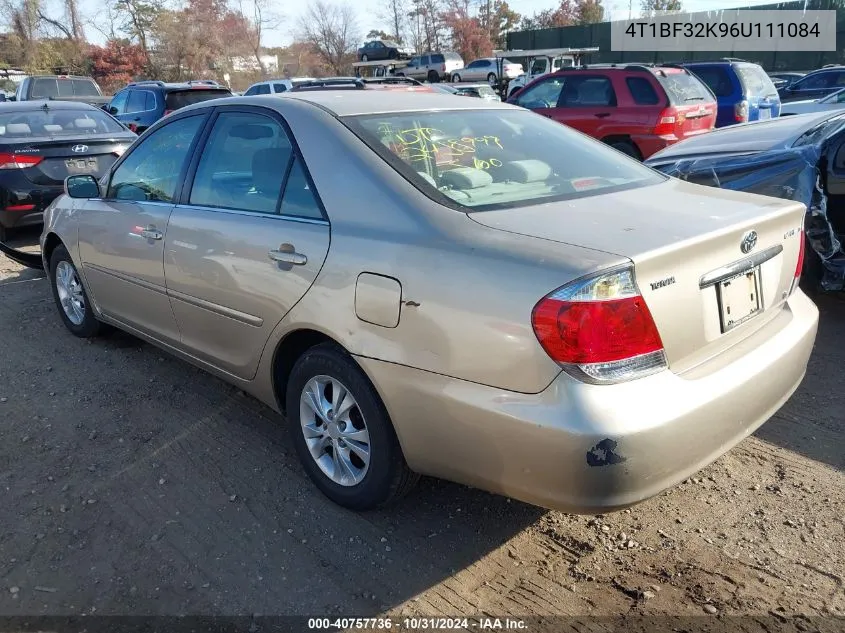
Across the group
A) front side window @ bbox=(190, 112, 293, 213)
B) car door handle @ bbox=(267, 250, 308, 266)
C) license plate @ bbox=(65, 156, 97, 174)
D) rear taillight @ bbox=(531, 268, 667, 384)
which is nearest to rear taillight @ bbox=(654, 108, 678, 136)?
license plate @ bbox=(65, 156, 97, 174)

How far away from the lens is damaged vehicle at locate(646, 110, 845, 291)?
4648 millimetres

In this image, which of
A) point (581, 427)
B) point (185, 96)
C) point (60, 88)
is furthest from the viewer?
point (60, 88)

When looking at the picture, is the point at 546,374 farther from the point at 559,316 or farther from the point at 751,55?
the point at 751,55

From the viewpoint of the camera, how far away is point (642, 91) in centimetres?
963

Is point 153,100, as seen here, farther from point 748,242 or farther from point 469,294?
point 748,242

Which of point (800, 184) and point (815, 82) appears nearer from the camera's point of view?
point (800, 184)

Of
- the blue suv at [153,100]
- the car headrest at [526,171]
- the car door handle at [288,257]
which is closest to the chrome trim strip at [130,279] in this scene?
the car door handle at [288,257]

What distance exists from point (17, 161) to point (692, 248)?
6.67 m

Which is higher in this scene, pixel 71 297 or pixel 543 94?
pixel 543 94

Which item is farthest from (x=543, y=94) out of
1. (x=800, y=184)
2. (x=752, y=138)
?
(x=800, y=184)

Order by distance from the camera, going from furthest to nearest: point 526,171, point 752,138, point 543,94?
point 543,94
point 752,138
point 526,171

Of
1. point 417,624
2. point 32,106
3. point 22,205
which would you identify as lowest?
point 417,624

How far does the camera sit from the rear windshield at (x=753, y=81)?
436 inches

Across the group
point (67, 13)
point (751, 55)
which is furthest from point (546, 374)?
point (67, 13)
